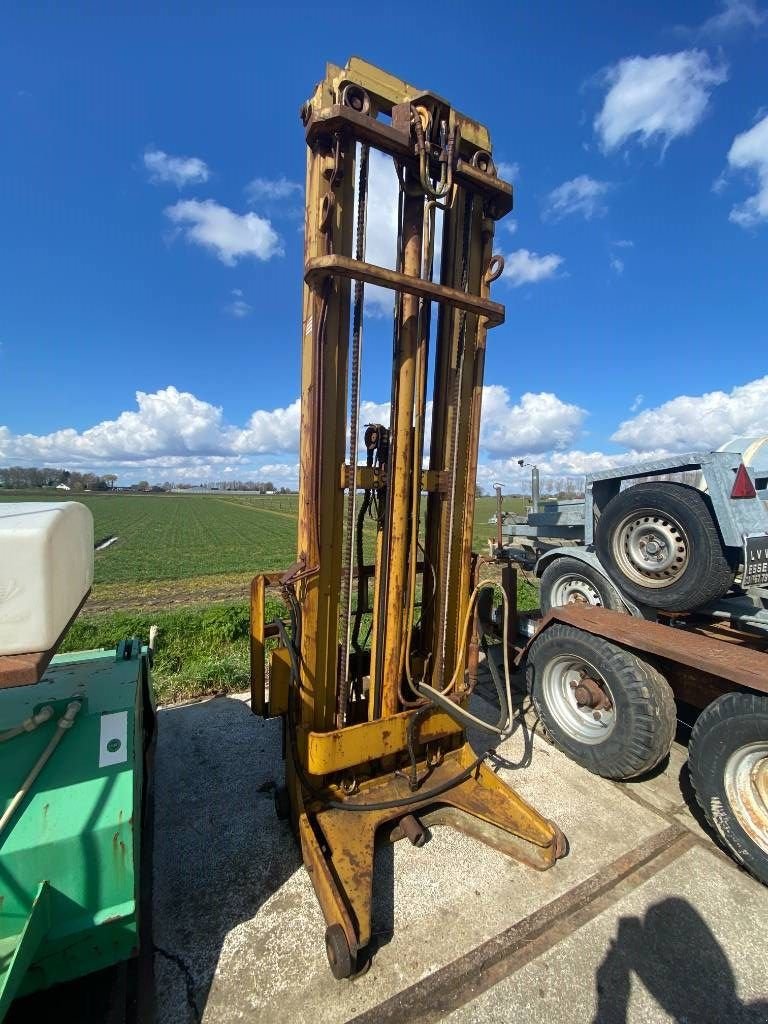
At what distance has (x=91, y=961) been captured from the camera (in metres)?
1.86

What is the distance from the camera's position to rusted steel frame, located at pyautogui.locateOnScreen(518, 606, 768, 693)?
2854 millimetres

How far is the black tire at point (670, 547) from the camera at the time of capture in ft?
11.0

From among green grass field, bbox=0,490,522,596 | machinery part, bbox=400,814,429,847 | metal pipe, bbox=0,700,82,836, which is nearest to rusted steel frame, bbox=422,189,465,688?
machinery part, bbox=400,814,429,847

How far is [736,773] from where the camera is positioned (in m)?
2.81

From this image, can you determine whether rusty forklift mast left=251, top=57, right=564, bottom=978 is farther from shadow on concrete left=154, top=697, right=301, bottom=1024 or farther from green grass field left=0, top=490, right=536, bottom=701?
green grass field left=0, top=490, right=536, bottom=701

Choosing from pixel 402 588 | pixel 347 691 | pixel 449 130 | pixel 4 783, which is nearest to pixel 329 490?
pixel 402 588

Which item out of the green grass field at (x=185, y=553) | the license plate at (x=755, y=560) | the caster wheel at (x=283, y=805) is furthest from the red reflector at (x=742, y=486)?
the green grass field at (x=185, y=553)

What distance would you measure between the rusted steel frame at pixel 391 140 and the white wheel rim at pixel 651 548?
2.51m

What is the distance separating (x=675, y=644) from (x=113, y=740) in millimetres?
3480

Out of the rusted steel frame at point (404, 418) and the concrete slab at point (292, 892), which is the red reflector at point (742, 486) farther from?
the rusted steel frame at point (404, 418)

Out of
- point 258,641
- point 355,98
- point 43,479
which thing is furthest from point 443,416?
point 43,479

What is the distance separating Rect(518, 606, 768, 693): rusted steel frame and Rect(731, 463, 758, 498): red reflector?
1081 mm

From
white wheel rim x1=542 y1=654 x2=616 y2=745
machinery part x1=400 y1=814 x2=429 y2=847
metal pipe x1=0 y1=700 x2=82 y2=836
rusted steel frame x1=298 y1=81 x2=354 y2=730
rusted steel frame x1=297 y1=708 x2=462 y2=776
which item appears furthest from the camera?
white wheel rim x1=542 y1=654 x2=616 y2=745

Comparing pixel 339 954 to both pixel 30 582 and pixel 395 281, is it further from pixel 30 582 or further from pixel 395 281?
pixel 395 281
